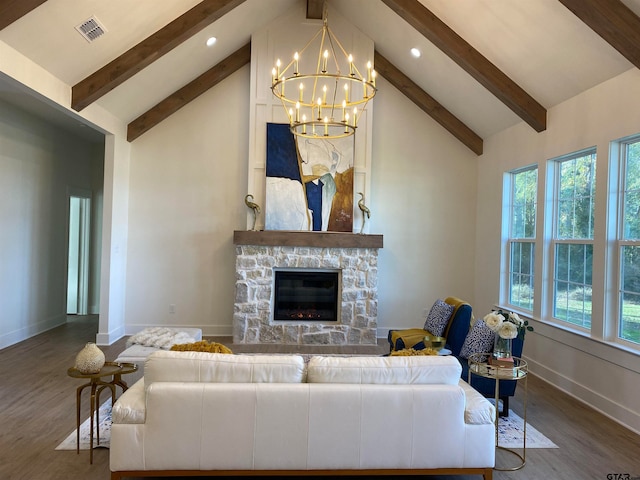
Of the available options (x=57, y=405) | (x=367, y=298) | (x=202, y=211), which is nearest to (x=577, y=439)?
(x=367, y=298)

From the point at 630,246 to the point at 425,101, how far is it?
3.67 meters

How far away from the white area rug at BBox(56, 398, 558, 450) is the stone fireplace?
268 centimetres

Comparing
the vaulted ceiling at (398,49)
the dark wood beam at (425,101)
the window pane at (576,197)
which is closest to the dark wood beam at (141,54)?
the vaulted ceiling at (398,49)

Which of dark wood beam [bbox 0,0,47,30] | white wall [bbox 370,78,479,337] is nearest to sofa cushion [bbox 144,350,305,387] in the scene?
dark wood beam [bbox 0,0,47,30]

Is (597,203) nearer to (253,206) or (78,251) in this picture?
(253,206)

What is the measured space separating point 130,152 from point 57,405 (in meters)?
3.84

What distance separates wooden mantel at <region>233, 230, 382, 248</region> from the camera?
6.56 metres

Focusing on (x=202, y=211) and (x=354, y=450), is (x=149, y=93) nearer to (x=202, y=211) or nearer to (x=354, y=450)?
(x=202, y=211)

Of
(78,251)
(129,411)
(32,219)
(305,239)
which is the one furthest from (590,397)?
(78,251)

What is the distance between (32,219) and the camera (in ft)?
22.5

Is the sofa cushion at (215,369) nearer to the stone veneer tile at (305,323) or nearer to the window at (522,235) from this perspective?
the stone veneer tile at (305,323)

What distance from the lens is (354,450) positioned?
2.79 metres

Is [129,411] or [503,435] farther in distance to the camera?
[503,435]

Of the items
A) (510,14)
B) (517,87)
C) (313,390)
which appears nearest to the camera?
(313,390)
